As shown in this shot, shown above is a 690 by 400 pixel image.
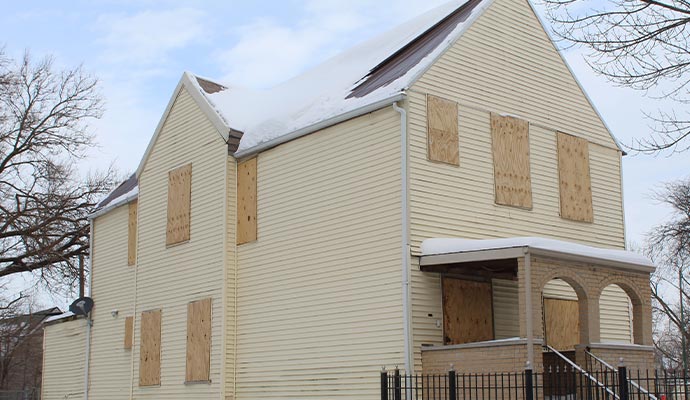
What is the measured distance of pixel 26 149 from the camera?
123 ft

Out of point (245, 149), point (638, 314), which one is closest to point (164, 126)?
point (245, 149)

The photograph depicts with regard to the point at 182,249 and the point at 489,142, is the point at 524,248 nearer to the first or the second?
the point at 489,142

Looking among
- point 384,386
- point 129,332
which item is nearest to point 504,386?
point 384,386

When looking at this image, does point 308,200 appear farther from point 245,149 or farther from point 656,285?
point 656,285

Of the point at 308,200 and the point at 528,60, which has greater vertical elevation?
the point at 528,60

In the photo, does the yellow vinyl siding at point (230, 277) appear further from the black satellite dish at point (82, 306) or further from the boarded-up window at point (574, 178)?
the black satellite dish at point (82, 306)

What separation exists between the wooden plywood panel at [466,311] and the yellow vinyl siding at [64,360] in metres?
14.9

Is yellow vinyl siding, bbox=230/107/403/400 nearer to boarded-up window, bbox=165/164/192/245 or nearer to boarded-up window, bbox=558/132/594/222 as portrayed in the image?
boarded-up window, bbox=165/164/192/245

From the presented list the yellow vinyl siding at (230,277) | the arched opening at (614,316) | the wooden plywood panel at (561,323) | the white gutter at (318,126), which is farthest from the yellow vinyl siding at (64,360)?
the arched opening at (614,316)

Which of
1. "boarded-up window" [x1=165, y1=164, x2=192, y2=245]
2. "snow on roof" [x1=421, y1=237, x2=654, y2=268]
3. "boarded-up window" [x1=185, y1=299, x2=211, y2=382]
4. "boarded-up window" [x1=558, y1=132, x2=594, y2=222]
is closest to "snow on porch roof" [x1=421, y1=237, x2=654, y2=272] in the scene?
"snow on roof" [x1=421, y1=237, x2=654, y2=268]

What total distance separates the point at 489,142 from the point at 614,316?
5415 mm

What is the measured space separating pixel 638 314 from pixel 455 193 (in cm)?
444

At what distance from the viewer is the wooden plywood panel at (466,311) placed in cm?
1781

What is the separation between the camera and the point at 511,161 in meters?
19.9
